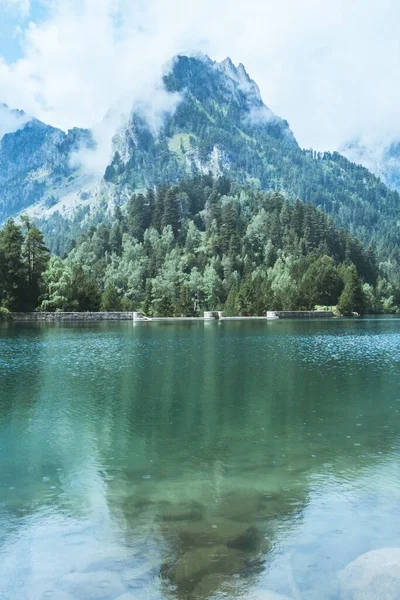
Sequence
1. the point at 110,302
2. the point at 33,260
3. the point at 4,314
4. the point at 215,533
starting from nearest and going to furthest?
the point at 215,533 < the point at 4,314 < the point at 33,260 < the point at 110,302

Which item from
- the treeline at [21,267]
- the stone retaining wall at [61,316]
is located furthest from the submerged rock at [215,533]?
the stone retaining wall at [61,316]

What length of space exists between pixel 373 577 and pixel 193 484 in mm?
6688

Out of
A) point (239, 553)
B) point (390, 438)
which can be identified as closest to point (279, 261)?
point (390, 438)

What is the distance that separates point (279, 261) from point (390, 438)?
151 metres

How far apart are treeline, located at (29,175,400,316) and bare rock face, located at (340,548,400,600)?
107m

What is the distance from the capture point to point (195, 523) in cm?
1305

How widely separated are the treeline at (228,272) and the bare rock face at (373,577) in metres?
107

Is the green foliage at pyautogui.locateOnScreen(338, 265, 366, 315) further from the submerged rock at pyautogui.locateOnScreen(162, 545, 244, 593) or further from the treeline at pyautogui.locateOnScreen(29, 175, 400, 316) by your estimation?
the submerged rock at pyautogui.locateOnScreen(162, 545, 244, 593)

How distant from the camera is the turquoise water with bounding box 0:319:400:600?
10.8 meters

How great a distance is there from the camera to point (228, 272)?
166750 mm

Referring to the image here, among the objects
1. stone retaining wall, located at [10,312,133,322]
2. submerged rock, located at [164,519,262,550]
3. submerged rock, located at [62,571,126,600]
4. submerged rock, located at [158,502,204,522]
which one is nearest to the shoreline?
stone retaining wall, located at [10,312,133,322]

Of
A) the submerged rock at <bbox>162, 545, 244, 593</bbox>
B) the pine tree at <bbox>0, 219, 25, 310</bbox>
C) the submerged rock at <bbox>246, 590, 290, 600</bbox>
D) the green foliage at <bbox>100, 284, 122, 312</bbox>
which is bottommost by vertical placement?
the submerged rock at <bbox>246, 590, 290, 600</bbox>

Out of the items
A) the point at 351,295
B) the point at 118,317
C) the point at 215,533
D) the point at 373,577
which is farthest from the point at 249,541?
the point at 351,295

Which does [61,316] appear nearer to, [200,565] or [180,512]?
[180,512]
